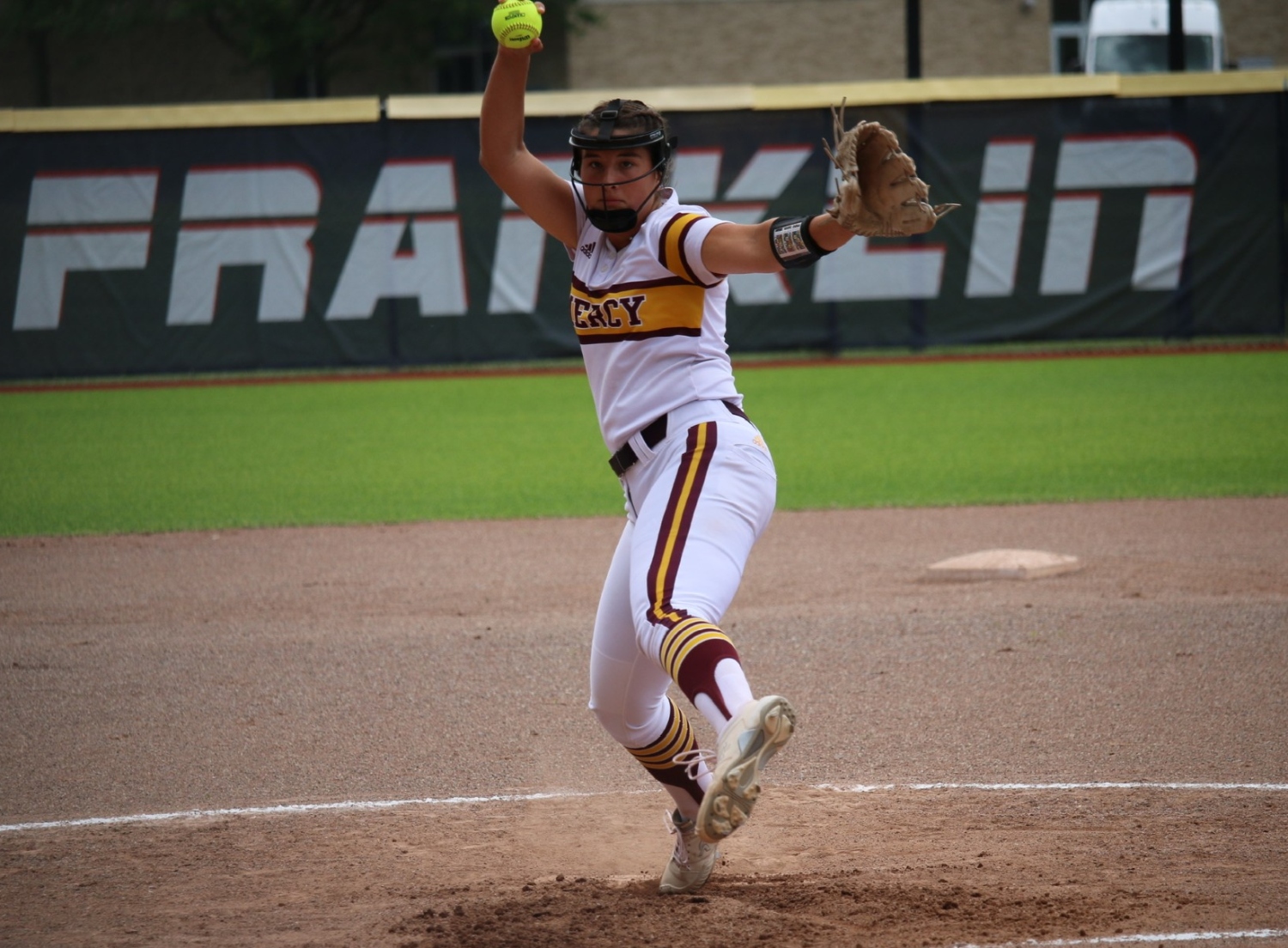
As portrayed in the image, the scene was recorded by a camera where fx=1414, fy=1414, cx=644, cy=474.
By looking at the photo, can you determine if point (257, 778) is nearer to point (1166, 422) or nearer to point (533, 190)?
point (533, 190)

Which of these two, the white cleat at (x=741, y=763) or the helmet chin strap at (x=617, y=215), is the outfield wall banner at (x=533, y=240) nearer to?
the helmet chin strap at (x=617, y=215)

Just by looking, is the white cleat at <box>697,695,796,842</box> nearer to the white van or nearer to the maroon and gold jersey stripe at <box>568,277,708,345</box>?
the maroon and gold jersey stripe at <box>568,277,708,345</box>

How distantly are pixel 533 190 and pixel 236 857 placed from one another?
209 centimetres

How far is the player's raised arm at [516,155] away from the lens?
382cm

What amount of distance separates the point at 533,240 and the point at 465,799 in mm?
13676

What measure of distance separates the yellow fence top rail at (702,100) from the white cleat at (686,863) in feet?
47.4

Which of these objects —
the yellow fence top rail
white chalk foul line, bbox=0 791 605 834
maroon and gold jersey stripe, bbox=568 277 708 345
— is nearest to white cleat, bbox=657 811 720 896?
white chalk foul line, bbox=0 791 605 834

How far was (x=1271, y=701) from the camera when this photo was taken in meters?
5.43

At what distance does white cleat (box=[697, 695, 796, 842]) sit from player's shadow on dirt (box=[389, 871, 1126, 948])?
60 centimetres

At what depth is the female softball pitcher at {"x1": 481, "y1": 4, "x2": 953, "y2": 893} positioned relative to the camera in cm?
317

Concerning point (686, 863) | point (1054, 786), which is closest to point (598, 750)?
point (686, 863)

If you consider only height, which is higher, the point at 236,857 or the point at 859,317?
the point at 236,857

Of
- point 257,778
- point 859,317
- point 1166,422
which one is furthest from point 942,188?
point 257,778

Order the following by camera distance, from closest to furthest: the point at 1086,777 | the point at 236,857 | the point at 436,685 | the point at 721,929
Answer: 1. the point at 721,929
2. the point at 236,857
3. the point at 1086,777
4. the point at 436,685
